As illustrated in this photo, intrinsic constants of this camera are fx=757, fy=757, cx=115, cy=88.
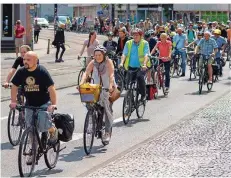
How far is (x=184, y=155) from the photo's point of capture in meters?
10.9

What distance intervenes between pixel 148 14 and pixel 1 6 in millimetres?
24088

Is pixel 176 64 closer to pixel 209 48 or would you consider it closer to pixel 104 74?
pixel 209 48

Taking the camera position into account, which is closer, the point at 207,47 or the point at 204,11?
the point at 207,47

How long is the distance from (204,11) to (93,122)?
51.7 metres

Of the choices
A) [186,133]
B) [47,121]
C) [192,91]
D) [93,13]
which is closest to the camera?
Result: [47,121]

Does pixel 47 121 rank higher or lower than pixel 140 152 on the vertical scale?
higher

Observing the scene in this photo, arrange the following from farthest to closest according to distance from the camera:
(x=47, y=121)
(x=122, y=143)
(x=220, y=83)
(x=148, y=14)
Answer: (x=148, y=14)
(x=220, y=83)
(x=122, y=143)
(x=47, y=121)

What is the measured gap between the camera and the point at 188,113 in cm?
1600

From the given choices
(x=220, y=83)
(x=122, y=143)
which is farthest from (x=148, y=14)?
(x=122, y=143)

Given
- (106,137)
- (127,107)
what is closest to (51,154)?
(106,137)

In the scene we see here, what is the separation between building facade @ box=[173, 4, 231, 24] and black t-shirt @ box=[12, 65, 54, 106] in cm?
5141

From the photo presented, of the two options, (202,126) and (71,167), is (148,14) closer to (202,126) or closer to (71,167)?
(202,126)

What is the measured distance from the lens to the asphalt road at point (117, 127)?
33.5 feet

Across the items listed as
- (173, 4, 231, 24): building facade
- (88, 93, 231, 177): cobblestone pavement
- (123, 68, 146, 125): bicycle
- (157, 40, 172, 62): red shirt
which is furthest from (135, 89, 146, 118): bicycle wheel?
(173, 4, 231, 24): building facade
